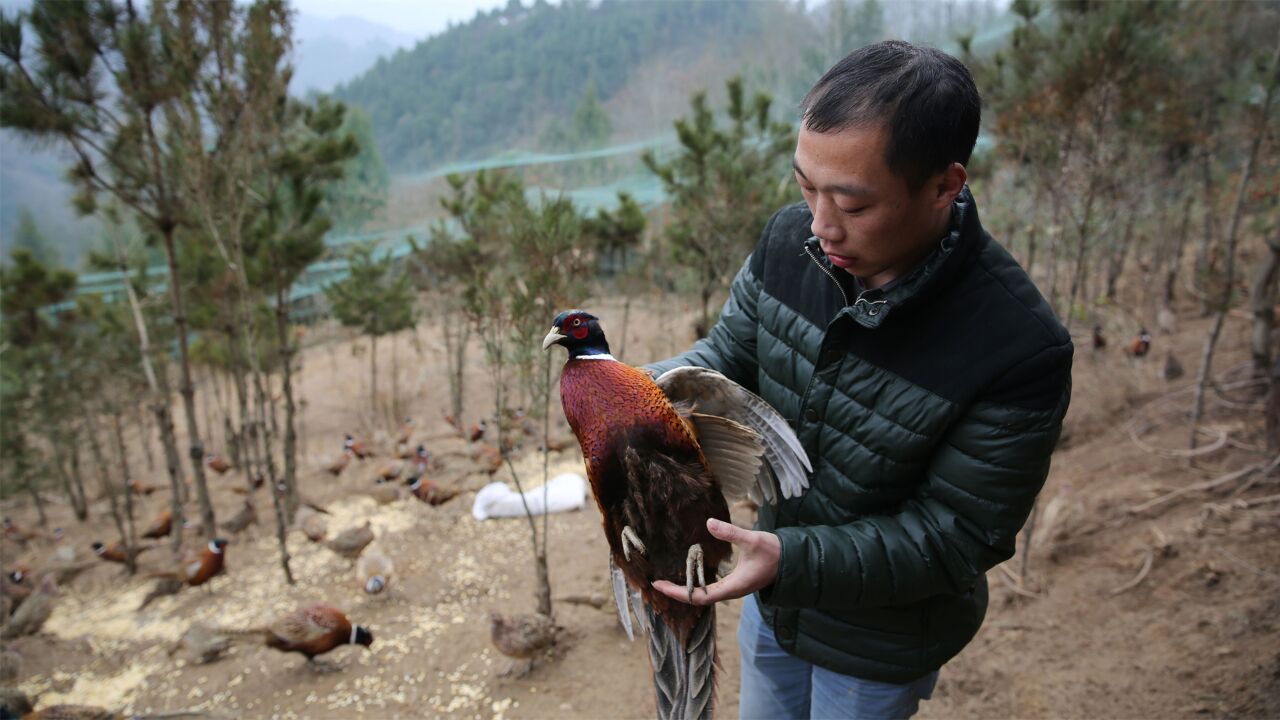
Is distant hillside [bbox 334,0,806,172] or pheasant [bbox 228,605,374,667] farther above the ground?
distant hillside [bbox 334,0,806,172]

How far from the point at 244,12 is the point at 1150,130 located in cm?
1102

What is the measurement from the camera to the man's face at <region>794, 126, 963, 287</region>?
1137 millimetres

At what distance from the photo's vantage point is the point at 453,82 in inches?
2495

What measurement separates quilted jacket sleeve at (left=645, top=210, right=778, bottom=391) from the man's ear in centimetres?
56

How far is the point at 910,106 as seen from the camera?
1102 mm

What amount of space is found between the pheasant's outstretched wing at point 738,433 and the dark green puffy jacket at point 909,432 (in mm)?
52

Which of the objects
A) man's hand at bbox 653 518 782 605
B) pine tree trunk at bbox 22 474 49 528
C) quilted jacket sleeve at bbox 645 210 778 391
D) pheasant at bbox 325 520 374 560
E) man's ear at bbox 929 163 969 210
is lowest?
pine tree trunk at bbox 22 474 49 528

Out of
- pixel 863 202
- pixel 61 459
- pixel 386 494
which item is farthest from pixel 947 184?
pixel 61 459

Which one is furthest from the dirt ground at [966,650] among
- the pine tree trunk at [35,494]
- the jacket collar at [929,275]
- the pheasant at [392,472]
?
the pine tree trunk at [35,494]

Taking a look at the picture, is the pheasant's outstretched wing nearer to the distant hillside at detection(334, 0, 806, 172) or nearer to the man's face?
the man's face

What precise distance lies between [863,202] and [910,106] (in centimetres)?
17

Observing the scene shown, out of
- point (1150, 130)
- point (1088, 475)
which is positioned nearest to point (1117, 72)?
point (1088, 475)

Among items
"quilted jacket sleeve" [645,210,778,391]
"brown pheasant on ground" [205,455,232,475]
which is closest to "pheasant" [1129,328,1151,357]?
"quilted jacket sleeve" [645,210,778,391]

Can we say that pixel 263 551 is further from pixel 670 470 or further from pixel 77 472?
pixel 670 470
